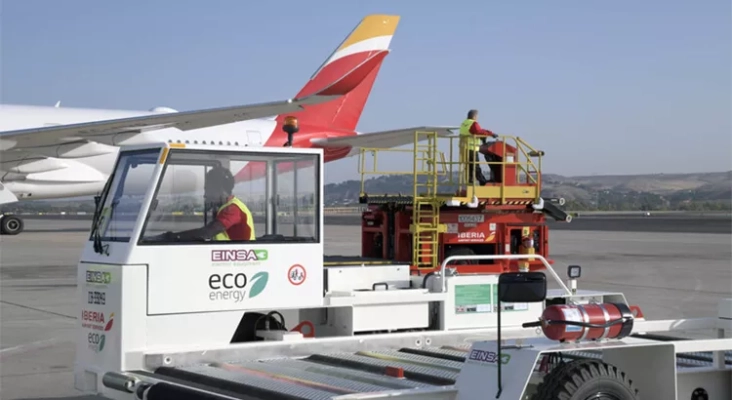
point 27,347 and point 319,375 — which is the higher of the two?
point 319,375

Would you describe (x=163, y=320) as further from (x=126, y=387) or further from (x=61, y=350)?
(x=61, y=350)

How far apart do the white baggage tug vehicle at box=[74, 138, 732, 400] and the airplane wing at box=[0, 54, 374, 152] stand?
12858 millimetres

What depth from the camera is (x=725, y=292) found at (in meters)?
16.6

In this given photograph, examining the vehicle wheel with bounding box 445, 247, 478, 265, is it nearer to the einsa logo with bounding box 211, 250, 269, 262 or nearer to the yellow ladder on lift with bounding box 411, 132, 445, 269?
the yellow ladder on lift with bounding box 411, 132, 445, 269

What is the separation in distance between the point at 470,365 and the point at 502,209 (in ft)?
10.5

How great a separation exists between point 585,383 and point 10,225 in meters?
33.6

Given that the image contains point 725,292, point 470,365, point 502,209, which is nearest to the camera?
point 470,365

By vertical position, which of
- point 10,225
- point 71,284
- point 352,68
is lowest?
point 71,284

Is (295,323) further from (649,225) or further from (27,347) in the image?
(649,225)

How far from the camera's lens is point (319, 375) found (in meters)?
5.39

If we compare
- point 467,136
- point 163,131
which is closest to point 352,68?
point 163,131

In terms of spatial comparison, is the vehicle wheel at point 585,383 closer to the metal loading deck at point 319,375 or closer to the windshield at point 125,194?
the metal loading deck at point 319,375

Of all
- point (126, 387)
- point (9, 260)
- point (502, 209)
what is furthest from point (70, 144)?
point (126, 387)

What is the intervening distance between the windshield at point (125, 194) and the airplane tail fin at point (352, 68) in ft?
65.5
